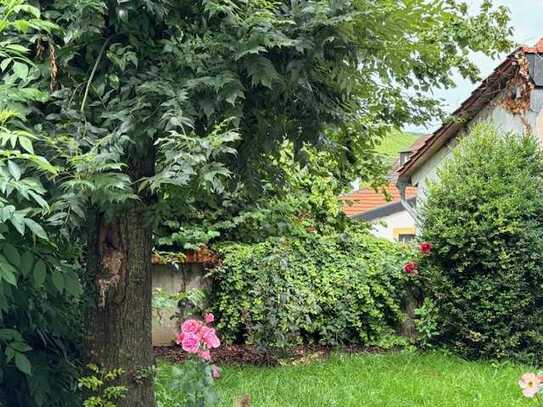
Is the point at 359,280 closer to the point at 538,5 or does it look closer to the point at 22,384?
the point at 22,384

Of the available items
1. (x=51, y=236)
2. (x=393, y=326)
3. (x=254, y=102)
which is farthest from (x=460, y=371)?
(x=51, y=236)

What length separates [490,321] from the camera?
18.3ft

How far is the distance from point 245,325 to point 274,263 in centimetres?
70

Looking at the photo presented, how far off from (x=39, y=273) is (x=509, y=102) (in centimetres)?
667

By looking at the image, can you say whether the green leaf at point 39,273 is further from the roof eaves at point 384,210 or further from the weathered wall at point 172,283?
the roof eaves at point 384,210

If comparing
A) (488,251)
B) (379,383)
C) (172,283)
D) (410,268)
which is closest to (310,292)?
(410,268)

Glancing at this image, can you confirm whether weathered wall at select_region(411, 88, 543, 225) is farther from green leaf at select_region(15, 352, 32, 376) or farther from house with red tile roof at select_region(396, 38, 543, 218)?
green leaf at select_region(15, 352, 32, 376)

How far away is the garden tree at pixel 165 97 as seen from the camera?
215 centimetres

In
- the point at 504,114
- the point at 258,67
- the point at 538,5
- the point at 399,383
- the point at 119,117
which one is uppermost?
the point at 538,5

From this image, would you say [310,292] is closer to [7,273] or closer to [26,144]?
[7,273]

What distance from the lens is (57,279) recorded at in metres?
2.19

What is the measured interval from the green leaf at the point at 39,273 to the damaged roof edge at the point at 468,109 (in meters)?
6.33

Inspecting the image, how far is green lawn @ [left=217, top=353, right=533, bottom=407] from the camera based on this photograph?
4.17 meters

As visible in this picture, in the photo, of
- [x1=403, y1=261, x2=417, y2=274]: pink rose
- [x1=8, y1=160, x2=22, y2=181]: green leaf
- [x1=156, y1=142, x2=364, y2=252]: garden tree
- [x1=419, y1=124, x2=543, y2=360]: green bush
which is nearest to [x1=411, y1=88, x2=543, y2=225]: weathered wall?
[x1=419, y1=124, x2=543, y2=360]: green bush
